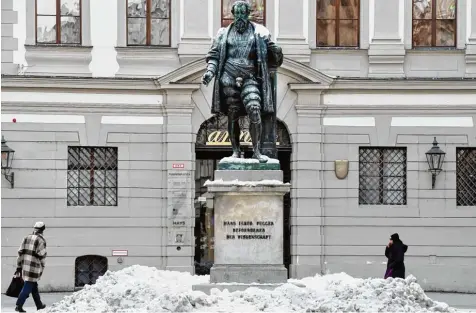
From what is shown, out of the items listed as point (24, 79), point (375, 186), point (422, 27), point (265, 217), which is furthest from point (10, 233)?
point (265, 217)

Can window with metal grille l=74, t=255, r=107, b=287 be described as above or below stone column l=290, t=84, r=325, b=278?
below

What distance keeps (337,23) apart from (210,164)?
14.8 feet

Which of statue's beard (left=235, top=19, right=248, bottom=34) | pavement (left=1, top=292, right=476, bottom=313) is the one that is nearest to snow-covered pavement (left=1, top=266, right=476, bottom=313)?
statue's beard (left=235, top=19, right=248, bottom=34)

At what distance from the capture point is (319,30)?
32875 mm

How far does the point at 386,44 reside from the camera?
32656mm

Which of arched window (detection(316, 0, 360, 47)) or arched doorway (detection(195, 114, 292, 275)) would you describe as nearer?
arched doorway (detection(195, 114, 292, 275))

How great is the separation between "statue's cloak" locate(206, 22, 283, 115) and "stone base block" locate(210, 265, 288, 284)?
7.72 ft

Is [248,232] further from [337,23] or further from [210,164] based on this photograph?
[337,23]

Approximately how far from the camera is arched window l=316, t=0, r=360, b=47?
32.9 meters

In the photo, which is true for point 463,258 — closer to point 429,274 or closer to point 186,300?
point 429,274

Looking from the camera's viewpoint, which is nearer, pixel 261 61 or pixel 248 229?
pixel 248 229

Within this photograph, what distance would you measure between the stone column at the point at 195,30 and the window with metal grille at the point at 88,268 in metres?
4.98

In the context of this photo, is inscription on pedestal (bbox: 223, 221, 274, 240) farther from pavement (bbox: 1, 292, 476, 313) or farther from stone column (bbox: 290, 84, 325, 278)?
stone column (bbox: 290, 84, 325, 278)

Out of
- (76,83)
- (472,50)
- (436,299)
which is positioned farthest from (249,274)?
(472,50)
